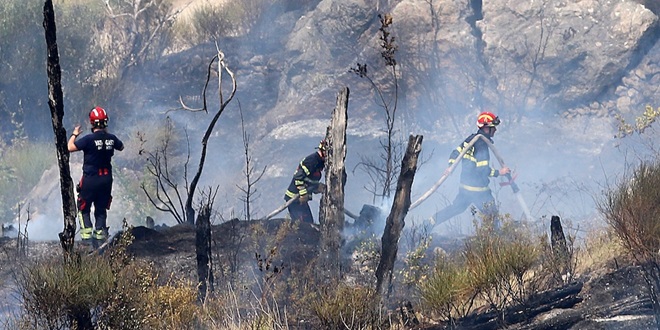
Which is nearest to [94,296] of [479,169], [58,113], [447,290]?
[58,113]

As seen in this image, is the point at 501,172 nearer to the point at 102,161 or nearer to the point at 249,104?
the point at 102,161

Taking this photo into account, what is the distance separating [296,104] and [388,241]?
13.8 meters

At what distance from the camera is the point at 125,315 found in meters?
6.89

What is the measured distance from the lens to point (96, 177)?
1024 centimetres

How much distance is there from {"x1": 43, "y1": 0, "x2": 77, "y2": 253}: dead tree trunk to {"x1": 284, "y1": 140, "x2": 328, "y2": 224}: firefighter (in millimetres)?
5008

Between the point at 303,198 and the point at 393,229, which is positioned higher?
the point at 303,198

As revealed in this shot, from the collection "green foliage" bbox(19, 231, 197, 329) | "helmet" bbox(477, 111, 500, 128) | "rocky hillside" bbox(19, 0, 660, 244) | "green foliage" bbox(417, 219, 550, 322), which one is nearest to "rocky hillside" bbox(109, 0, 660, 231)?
"rocky hillside" bbox(19, 0, 660, 244)

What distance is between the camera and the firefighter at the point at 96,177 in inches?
400

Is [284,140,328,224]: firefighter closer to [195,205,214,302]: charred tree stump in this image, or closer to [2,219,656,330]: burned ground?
[2,219,656,330]: burned ground

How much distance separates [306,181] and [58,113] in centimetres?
547

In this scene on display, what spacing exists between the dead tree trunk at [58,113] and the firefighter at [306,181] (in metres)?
5.01

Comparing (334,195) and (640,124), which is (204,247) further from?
(640,124)

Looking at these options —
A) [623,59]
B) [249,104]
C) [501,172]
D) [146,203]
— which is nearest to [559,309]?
[501,172]

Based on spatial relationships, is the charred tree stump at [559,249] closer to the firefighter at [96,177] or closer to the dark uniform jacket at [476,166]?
the dark uniform jacket at [476,166]
